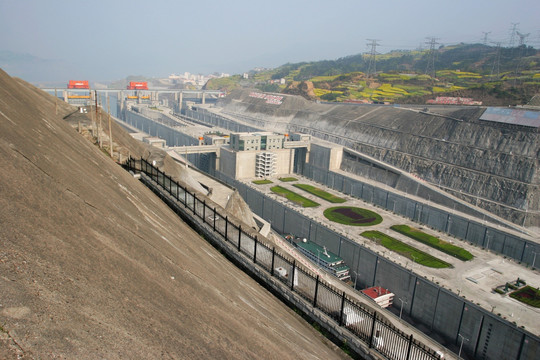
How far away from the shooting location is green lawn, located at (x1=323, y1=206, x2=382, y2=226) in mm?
44406

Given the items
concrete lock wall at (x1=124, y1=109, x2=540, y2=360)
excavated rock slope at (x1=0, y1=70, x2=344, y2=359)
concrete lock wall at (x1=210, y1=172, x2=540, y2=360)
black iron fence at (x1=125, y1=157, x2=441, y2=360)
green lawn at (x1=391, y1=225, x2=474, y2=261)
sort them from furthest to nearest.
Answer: green lawn at (x1=391, y1=225, x2=474, y2=261)
concrete lock wall at (x1=124, y1=109, x2=540, y2=360)
concrete lock wall at (x1=210, y1=172, x2=540, y2=360)
black iron fence at (x1=125, y1=157, x2=441, y2=360)
excavated rock slope at (x1=0, y1=70, x2=344, y2=359)

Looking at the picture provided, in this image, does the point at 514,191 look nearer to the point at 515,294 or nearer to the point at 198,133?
the point at 515,294

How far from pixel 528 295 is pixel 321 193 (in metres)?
28.0

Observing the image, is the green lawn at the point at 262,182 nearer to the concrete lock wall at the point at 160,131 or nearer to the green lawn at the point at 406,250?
the concrete lock wall at the point at 160,131

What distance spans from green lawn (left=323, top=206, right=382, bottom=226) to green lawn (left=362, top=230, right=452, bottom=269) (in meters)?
3.00

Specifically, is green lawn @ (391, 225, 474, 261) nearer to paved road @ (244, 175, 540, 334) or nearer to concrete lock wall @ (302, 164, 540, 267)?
paved road @ (244, 175, 540, 334)

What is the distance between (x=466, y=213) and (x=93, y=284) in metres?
47.0

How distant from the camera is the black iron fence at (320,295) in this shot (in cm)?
848

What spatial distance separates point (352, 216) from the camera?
46.2m

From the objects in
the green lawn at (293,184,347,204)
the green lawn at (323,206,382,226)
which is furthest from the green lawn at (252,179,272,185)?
the green lawn at (323,206,382,226)

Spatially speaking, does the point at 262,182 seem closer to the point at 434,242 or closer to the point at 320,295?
the point at 434,242

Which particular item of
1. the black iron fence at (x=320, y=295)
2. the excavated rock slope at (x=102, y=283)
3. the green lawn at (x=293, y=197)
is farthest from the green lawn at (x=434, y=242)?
the excavated rock slope at (x=102, y=283)

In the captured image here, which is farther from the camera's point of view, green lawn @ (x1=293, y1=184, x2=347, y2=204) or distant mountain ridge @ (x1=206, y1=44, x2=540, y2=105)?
distant mountain ridge @ (x1=206, y1=44, x2=540, y2=105)

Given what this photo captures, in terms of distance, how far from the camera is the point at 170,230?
11086mm
